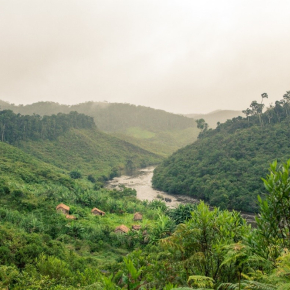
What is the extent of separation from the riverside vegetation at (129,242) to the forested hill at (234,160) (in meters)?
13.0

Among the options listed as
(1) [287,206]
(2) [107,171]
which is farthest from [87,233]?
(2) [107,171]

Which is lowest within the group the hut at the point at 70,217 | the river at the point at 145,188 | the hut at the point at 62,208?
the river at the point at 145,188

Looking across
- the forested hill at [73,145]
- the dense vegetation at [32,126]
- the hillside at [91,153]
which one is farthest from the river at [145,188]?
the dense vegetation at [32,126]

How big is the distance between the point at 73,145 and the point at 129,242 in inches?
2985

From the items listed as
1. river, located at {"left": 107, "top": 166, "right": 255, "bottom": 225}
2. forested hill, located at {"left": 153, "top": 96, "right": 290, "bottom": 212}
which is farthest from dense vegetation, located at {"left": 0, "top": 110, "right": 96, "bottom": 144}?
forested hill, located at {"left": 153, "top": 96, "right": 290, "bottom": 212}

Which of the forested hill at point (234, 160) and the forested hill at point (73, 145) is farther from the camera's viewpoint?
the forested hill at point (73, 145)

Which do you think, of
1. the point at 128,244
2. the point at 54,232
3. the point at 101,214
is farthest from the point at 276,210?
the point at 101,214

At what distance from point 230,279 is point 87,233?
79.9 feet

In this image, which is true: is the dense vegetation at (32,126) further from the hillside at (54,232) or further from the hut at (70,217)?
the hut at (70,217)

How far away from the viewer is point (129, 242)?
92.6ft

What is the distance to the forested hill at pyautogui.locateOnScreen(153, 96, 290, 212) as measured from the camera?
1853 inches

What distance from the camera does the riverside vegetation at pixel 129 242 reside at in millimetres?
5715

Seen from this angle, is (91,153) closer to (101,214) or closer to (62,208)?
(101,214)

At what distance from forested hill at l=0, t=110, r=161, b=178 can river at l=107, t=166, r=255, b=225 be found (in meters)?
5.46
